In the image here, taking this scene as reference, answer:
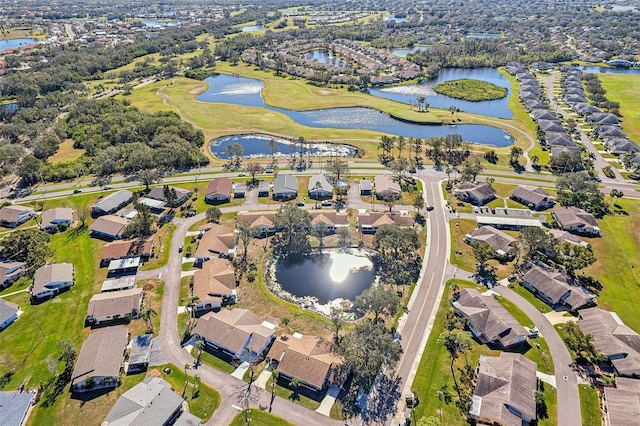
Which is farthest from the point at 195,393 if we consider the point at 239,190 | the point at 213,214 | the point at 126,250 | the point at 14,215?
the point at 14,215

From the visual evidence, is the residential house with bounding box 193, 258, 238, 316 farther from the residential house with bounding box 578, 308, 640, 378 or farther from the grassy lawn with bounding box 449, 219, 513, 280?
the residential house with bounding box 578, 308, 640, 378

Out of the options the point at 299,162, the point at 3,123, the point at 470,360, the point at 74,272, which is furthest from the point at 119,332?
the point at 3,123

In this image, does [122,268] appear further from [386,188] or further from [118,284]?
[386,188]

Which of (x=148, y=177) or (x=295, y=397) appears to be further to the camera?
(x=148, y=177)

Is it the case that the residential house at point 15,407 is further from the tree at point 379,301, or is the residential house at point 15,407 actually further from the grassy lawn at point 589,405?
the grassy lawn at point 589,405

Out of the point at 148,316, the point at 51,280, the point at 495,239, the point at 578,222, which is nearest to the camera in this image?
the point at 148,316

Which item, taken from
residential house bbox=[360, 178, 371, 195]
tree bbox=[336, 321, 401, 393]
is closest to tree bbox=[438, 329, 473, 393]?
tree bbox=[336, 321, 401, 393]

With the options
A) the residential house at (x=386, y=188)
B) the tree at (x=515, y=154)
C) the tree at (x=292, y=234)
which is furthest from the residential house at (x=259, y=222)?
the tree at (x=515, y=154)
